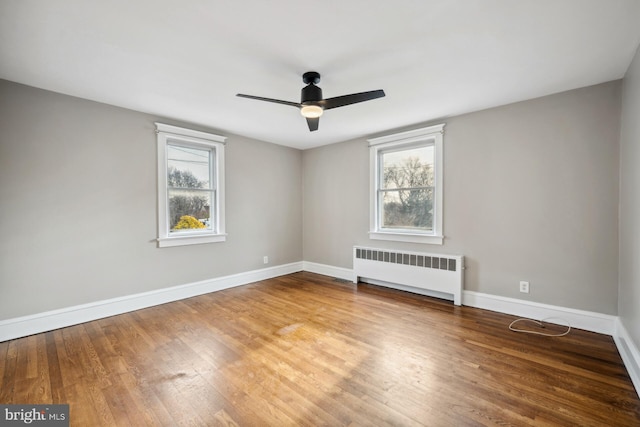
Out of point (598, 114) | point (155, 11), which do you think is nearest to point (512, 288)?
point (598, 114)

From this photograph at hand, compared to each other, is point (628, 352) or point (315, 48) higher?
point (315, 48)

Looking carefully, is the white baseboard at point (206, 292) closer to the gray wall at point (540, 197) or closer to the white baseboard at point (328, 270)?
the gray wall at point (540, 197)

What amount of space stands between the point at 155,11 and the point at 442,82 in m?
Result: 2.50

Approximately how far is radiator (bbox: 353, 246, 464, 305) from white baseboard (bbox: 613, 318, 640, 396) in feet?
4.64

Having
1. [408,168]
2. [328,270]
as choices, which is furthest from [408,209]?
[328,270]

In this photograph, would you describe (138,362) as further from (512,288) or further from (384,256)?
(512,288)

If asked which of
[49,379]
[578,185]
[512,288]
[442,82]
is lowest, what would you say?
[49,379]

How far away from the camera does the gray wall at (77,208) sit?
2.71m

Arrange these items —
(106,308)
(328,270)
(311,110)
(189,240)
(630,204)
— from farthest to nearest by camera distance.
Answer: (328,270) → (189,240) → (106,308) → (311,110) → (630,204)

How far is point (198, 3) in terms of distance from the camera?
1.69 metres

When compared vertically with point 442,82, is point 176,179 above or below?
below

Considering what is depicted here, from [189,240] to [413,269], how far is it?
3.37 m

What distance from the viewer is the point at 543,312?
305 centimetres

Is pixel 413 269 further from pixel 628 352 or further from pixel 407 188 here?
pixel 628 352
